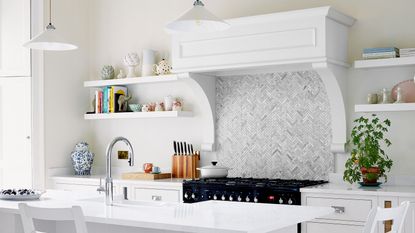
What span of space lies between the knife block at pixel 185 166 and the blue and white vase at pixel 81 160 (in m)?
0.99

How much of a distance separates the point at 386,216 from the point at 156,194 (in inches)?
109

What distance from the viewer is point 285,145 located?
5.44 metres

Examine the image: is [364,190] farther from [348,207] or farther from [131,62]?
[131,62]

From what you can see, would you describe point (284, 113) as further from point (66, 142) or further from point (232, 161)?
point (66, 142)

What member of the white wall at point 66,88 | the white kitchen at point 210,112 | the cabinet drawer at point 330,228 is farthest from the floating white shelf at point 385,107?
the white wall at point 66,88

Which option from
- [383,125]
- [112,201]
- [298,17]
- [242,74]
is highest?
[298,17]

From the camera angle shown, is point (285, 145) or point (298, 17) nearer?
point (298, 17)

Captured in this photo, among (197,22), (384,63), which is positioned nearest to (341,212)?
(384,63)

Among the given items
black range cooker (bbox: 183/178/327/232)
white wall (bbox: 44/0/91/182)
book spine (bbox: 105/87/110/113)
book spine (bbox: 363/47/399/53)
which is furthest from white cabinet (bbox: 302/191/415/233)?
white wall (bbox: 44/0/91/182)

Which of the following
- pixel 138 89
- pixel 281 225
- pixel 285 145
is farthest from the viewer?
pixel 138 89

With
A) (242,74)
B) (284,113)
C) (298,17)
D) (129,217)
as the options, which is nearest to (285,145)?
(284,113)

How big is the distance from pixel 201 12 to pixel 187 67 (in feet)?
6.13

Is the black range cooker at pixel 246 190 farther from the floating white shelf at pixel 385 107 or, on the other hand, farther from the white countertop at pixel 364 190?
the floating white shelf at pixel 385 107

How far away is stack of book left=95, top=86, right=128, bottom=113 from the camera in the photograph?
6.29 meters
